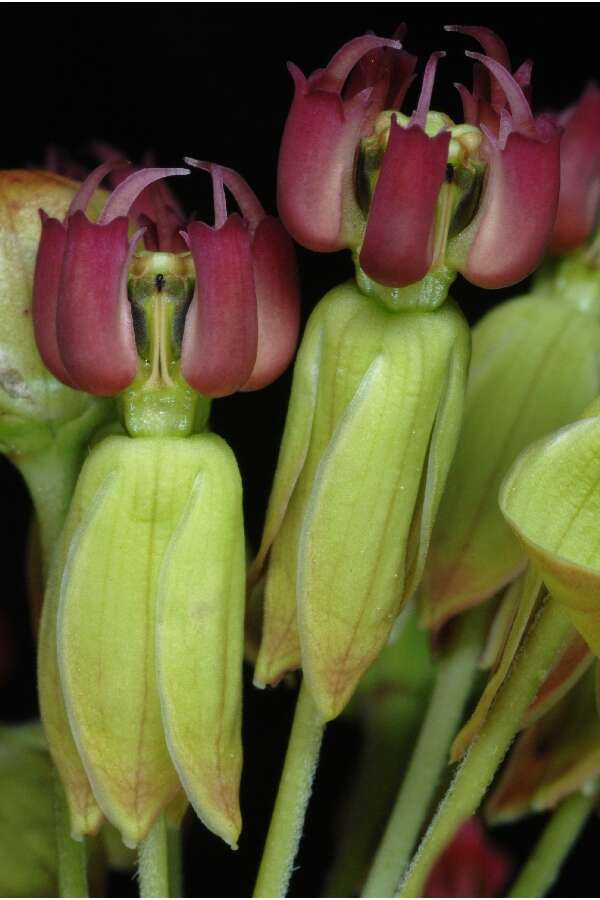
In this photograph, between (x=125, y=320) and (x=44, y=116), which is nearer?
(x=125, y=320)

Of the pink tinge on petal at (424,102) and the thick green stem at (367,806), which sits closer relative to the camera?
the pink tinge on petal at (424,102)

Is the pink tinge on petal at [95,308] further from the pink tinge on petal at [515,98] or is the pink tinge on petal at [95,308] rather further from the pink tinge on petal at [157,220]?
the pink tinge on petal at [515,98]

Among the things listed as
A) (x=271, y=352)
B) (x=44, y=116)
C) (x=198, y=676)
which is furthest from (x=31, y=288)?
(x=44, y=116)

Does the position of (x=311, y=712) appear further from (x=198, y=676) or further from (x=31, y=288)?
(x=31, y=288)

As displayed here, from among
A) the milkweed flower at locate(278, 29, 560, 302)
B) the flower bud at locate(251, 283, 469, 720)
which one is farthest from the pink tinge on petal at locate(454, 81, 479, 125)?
the flower bud at locate(251, 283, 469, 720)

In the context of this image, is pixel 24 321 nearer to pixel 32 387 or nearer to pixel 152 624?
pixel 32 387

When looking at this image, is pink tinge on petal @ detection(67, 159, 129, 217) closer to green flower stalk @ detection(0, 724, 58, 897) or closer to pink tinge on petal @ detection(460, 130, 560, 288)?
pink tinge on petal @ detection(460, 130, 560, 288)

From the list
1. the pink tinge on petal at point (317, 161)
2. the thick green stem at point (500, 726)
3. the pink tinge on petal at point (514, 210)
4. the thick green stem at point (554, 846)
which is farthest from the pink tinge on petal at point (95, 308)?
the thick green stem at point (554, 846)
